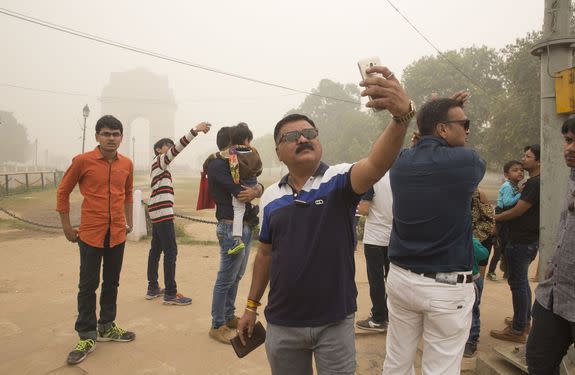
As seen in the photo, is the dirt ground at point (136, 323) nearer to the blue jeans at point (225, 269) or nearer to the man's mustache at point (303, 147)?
the blue jeans at point (225, 269)

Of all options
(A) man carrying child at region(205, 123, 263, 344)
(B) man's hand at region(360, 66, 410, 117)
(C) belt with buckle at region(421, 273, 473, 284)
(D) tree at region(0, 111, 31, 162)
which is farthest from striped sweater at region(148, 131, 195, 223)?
(D) tree at region(0, 111, 31, 162)

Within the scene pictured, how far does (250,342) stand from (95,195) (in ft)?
7.34

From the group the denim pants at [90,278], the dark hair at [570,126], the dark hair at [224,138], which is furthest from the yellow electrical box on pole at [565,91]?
the denim pants at [90,278]

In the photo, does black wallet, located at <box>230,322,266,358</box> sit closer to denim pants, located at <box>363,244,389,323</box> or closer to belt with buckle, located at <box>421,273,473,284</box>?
belt with buckle, located at <box>421,273,473,284</box>

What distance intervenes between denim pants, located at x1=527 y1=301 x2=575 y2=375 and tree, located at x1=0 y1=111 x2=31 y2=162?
83.4 metres

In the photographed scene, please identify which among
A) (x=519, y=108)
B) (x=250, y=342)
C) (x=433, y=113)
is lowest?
(x=250, y=342)

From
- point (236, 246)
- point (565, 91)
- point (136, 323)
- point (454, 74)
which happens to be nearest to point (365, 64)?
point (565, 91)

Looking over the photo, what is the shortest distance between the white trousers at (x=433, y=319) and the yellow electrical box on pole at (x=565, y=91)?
5.44 feet

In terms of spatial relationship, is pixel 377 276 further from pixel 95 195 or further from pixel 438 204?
pixel 95 195

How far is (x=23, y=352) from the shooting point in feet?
11.7

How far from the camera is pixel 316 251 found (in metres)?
1.87

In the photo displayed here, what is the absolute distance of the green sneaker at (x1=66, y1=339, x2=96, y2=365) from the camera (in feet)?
10.9

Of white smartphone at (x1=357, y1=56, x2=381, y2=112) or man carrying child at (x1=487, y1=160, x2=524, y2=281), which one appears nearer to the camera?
white smartphone at (x1=357, y1=56, x2=381, y2=112)

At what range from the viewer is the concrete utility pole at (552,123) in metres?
2.93
